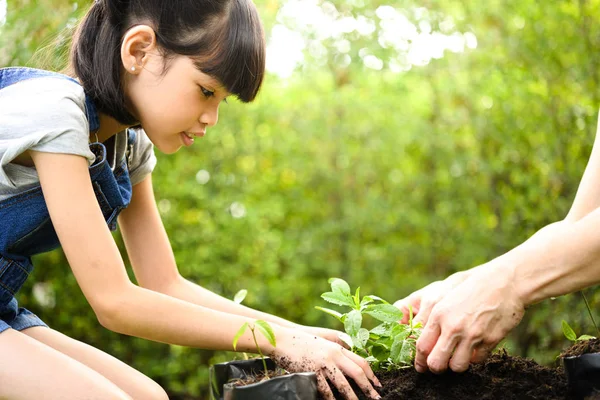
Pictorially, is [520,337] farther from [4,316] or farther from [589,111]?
[4,316]

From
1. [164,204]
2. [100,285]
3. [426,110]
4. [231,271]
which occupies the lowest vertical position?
[231,271]

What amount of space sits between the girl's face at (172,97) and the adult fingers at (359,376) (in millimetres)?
879

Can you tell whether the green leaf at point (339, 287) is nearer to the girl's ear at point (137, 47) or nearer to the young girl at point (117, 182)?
the young girl at point (117, 182)

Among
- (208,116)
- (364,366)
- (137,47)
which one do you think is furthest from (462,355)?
(137,47)

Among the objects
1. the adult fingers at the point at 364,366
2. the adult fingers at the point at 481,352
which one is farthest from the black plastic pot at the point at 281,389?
the adult fingers at the point at 481,352

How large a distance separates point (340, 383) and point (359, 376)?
5 cm

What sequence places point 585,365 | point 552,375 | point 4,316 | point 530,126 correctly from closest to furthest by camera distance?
point 585,365 → point 552,375 → point 4,316 → point 530,126

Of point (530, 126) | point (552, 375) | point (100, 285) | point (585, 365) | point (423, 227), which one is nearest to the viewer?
point (585, 365)

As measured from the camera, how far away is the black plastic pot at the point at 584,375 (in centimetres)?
136

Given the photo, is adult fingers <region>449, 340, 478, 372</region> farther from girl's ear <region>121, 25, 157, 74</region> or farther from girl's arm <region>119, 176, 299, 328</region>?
girl's ear <region>121, 25, 157, 74</region>

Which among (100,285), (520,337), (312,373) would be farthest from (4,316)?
(520,337)

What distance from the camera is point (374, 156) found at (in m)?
4.79

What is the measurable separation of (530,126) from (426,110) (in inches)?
32.6

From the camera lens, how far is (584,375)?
4.52ft
